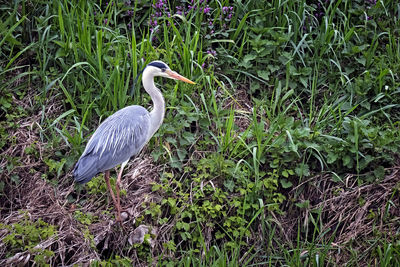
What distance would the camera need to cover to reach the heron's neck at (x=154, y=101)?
410 centimetres

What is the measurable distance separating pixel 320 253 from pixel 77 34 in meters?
2.87

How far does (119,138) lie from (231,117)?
928mm

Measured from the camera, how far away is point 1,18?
5.05 m

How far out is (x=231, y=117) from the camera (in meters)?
4.31

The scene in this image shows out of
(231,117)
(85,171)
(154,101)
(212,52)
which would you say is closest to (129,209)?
(85,171)

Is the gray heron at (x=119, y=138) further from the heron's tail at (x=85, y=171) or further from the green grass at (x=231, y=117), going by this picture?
the green grass at (x=231, y=117)

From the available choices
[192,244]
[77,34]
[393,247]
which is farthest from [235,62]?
[393,247]

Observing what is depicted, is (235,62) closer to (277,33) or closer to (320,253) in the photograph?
(277,33)

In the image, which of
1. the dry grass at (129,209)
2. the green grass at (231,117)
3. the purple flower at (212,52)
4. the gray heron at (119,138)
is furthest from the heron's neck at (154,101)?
the purple flower at (212,52)

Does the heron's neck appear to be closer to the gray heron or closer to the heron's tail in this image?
the gray heron

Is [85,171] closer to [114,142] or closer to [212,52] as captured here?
A: [114,142]

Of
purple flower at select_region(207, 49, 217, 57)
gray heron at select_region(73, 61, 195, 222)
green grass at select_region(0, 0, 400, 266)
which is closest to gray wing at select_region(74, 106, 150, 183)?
gray heron at select_region(73, 61, 195, 222)

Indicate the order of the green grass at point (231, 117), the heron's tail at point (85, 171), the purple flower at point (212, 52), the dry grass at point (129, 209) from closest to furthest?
the heron's tail at point (85, 171)
the dry grass at point (129, 209)
the green grass at point (231, 117)
the purple flower at point (212, 52)

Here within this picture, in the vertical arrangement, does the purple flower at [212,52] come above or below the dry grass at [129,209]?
above
